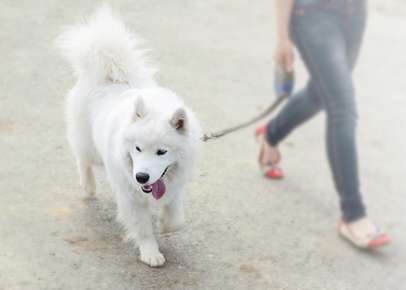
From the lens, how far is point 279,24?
3.50 metres

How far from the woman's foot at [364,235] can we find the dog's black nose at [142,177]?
1400 millimetres

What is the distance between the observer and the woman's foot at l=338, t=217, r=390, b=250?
3639 mm

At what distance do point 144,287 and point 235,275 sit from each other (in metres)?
0.44

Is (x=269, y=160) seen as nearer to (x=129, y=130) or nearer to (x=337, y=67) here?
(x=337, y=67)

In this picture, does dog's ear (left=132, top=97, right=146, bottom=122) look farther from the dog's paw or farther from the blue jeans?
the blue jeans

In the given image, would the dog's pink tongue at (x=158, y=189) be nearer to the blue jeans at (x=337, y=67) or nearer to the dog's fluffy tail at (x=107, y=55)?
the dog's fluffy tail at (x=107, y=55)

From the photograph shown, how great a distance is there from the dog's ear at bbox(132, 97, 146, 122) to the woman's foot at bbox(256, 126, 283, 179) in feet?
4.82

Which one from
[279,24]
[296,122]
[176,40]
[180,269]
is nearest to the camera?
[180,269]

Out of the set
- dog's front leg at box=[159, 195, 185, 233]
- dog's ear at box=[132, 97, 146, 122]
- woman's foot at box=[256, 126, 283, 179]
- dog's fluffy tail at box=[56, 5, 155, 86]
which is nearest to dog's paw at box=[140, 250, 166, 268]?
dog's front leg at box=[159, 195, 185, 233]

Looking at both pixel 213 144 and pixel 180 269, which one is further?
pixel 213 144

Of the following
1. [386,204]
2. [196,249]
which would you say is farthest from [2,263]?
[386,204]

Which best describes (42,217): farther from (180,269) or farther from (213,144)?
(213,144)

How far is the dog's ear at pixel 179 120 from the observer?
276 cm

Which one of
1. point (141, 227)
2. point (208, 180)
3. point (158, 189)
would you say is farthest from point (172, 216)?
point (208, 180)
